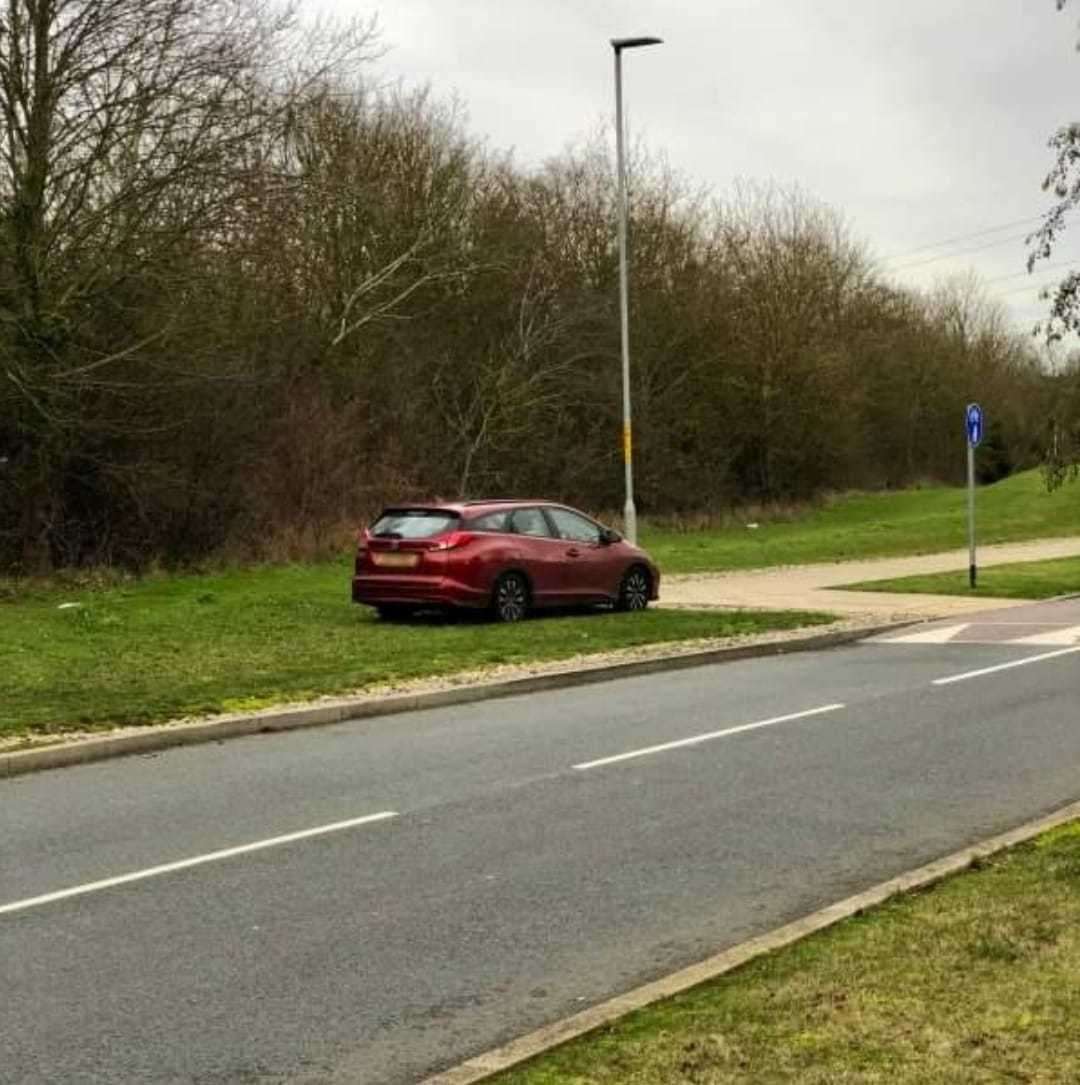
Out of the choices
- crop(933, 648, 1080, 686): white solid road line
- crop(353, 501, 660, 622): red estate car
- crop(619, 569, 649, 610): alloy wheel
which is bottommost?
crop(933, 648, 1080, 686): white solid road line

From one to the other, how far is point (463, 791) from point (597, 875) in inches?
86.4

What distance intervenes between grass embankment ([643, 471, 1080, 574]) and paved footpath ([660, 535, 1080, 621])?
1.55 meters

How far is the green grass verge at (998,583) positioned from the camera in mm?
23172

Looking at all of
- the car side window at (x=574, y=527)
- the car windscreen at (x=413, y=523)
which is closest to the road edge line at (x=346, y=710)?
the car side window at (x=574, y=527)

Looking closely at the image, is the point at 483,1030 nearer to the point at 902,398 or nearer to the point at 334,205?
the point at 334,205

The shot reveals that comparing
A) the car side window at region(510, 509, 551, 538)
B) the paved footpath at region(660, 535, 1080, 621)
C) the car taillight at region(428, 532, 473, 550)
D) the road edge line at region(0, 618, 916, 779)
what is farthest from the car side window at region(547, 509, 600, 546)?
the road edge line at region(0, 618, 916, 779)

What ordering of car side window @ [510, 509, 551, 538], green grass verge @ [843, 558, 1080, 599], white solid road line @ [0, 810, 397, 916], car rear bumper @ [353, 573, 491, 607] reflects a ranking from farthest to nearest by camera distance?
green grass verge @ [843, 558, 1080, 599], car side window @ [510, 509, 551, 538], car rear bumper @ [353, 573, 491, 607], white solid road line @ [0, 810, 397, 916]

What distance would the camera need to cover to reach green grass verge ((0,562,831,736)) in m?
12.3

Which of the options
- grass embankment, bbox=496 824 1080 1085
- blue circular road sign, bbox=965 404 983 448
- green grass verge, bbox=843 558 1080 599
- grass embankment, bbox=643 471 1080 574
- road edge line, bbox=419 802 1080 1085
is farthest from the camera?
grass embankment, bbox=643 471 1080 574

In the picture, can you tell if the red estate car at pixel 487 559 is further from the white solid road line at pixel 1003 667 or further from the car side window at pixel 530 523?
the white solid road line at pixel 1003 667

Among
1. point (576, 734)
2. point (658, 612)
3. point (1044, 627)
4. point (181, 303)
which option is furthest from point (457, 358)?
point (576, 734)

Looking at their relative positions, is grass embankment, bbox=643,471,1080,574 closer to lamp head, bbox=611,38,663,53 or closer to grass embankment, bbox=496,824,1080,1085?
lamp head, bbox=611,38,663,53

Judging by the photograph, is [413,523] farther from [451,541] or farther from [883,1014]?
[883,1014]

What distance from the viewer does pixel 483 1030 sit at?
481cm
